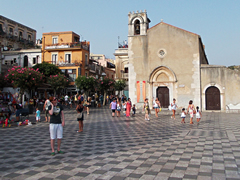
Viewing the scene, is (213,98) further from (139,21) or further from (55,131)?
(55,131)

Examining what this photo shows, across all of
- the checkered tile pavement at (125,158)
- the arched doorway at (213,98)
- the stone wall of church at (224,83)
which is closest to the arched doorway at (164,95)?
the stone wall of church at (224,83)

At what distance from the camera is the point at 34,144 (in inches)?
350

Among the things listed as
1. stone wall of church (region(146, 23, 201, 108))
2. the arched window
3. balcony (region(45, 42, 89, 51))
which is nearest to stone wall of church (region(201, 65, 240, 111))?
stone wall of church (region(146, 23, 201, 108))

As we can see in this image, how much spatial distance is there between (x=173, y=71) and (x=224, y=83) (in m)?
5.09

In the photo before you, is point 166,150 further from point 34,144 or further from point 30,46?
point 30,46

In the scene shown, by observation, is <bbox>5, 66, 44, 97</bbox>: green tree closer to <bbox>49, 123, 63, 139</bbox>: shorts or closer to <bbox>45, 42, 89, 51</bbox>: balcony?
<bbox>49, 123, 63, 139</bbox>: shorts

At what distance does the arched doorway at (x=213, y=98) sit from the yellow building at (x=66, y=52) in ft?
81.8

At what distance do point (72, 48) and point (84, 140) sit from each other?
3526 cm

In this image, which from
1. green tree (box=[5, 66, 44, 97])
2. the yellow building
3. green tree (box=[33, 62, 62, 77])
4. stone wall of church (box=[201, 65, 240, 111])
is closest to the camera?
green tree (box=[5, 66, 44, 97])

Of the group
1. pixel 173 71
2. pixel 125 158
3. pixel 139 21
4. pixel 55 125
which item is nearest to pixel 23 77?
pixel 139 21

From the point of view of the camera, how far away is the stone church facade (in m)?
23.4

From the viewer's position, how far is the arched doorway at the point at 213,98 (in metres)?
23.7

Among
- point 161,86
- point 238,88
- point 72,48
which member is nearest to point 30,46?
point 72,48

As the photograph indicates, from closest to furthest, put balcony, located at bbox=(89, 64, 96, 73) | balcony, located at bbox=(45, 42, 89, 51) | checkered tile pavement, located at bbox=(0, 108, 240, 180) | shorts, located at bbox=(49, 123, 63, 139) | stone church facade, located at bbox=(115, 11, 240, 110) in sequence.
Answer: checkered tile pavement, located at bbox=(0, 108, 240, 180)
shorts, located at bbox=(49, 123, 63, 139)
stone church facade, located at bbox=(115, 11, 240, 110)
balcony, located at bbox=(45, 42, 89, 51)
balcony, located at bbox=(89, 64, 96, 73)
